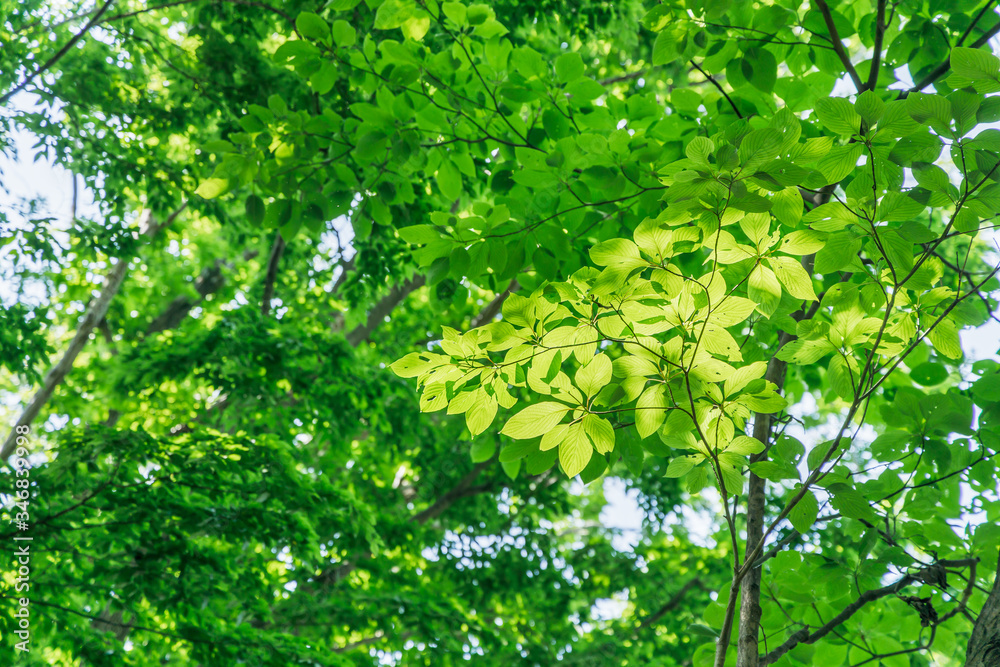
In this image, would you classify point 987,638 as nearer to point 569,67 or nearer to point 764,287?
point 764,287

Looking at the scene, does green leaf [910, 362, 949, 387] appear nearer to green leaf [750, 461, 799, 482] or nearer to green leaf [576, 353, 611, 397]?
green leaf [750, 461, 799, 482]

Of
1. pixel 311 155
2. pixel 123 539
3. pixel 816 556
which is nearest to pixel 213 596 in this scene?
pixel 123 539

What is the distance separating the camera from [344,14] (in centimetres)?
406

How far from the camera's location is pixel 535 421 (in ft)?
3.90

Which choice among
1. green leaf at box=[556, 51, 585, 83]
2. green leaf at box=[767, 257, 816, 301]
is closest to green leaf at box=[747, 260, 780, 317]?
green leaf at box=[767, 257, 816, 301]

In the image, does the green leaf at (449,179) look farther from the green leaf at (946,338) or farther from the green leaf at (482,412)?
the green leaf at (946,338)

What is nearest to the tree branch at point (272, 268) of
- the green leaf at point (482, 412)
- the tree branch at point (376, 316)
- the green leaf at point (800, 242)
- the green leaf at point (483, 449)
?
the tree branch at point (376, 316)

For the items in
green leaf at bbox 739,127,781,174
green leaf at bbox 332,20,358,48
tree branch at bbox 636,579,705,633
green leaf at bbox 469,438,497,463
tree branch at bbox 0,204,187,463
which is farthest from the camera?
tree branch at bbox 636,579,705,633

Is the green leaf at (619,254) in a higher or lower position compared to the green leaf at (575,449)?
higher

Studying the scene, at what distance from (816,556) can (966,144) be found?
40.1 inches

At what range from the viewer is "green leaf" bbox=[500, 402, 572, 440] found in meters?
1.18

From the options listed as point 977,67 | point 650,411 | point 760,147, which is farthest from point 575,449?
point 977,67

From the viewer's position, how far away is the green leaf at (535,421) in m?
1.18

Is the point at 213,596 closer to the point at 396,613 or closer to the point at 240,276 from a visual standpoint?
the point at 396,613
